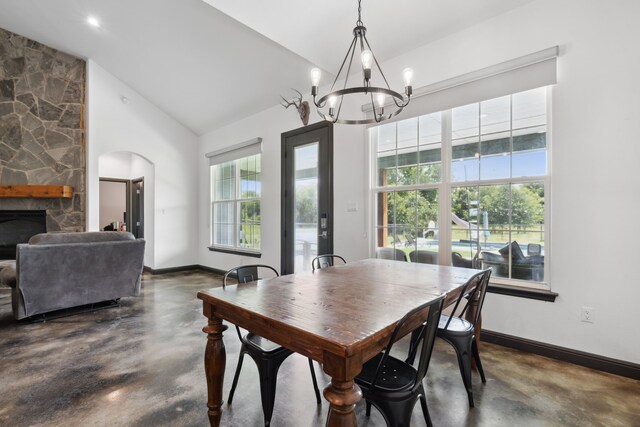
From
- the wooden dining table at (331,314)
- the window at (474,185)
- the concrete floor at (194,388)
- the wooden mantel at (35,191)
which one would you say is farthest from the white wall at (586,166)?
the wooden mantel at (35,191)

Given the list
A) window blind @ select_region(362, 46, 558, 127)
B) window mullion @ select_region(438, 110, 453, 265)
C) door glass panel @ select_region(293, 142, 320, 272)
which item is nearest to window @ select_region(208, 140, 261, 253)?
door glass panel @ select_region(293, 142, 320, 272)

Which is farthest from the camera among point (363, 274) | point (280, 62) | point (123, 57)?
point (123, 57)

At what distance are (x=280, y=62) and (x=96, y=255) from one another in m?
3.21

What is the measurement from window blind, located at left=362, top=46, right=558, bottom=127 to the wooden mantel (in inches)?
218

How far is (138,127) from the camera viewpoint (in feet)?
19.4

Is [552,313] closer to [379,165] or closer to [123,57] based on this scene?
[379,165]

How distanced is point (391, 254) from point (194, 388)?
232 centimetres

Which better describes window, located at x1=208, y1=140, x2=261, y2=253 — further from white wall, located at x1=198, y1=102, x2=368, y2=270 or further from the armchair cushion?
the armchair cushion

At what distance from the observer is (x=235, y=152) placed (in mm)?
5754

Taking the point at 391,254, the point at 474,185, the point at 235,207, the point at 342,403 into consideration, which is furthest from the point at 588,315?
the point at 235,207

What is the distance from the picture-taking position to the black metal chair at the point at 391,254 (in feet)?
11.5

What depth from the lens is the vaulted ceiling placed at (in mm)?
3006

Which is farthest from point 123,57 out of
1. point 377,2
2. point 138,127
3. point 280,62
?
point 377,2

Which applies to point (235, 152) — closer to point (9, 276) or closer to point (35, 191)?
point (35, 191)
